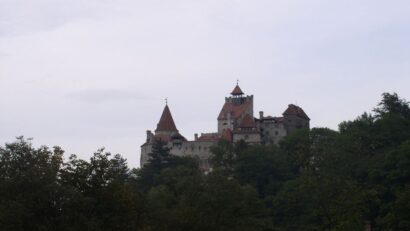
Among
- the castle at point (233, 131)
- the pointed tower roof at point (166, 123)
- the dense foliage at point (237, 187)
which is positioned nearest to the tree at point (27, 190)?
the dense foliage at point (237, 187)

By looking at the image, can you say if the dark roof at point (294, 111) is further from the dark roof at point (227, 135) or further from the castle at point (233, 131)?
the dark roof at point (227, 135)

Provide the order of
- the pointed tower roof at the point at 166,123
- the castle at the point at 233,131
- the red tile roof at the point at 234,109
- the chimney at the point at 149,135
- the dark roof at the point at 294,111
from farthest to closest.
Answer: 1. the chimney at the point at 149,135
2. the pointed tower roof at the point at 166,123
3. the red tile roof at the point at 234,109
4. the dark roof at the point at 294,111
5. the castle at the point at 233,131

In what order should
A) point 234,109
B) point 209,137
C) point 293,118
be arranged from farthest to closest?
point 234,109, point 209,137, point 293,118

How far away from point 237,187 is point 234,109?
76235 millimetres

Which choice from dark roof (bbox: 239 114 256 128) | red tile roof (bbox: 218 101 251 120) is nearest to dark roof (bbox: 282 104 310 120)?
dark roof (bbox: 239 114 256 128)

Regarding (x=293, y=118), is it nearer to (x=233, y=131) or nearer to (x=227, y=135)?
(x=233, y=131)

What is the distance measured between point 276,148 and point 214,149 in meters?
7.48

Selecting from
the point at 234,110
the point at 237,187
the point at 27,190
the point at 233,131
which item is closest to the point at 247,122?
the point at 233,131

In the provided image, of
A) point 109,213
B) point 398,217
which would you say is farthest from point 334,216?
point 109,213

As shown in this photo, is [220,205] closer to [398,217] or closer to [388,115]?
[398,217]

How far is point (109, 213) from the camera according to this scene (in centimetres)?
4653

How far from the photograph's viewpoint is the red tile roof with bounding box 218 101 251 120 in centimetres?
13662

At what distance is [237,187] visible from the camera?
2440 inches

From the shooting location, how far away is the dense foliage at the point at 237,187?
44562 mm
